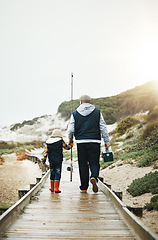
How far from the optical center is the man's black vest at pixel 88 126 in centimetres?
536

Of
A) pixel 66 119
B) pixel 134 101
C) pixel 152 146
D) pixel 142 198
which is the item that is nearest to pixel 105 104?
pixel 66 119

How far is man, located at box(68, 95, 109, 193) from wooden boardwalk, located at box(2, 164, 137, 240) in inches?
24.0

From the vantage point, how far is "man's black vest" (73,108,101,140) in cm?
536

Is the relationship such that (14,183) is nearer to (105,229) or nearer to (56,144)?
(56,144)

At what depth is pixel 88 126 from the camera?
5383mm

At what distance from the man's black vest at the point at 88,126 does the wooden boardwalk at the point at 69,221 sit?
4.17ft

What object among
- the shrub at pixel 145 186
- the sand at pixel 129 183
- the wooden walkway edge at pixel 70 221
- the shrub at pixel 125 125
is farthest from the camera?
the shrub at pixel 125 125

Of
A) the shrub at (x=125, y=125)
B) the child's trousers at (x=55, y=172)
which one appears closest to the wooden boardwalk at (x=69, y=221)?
the child's trousers at (x=55, y=172)

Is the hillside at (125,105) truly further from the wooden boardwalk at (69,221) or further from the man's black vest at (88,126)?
the wooden boardwalk at (69,221)

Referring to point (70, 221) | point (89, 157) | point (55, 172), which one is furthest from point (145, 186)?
point (70, 221)

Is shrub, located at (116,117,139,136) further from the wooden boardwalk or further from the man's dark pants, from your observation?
the wooden boardwalk

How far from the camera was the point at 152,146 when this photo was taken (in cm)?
1229

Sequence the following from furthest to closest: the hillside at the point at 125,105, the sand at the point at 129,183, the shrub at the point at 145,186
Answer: the hillside at the point at 125,105 → the shrub at the point at 145,186 → the sand at the point at 129,183

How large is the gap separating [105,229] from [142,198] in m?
3.90
